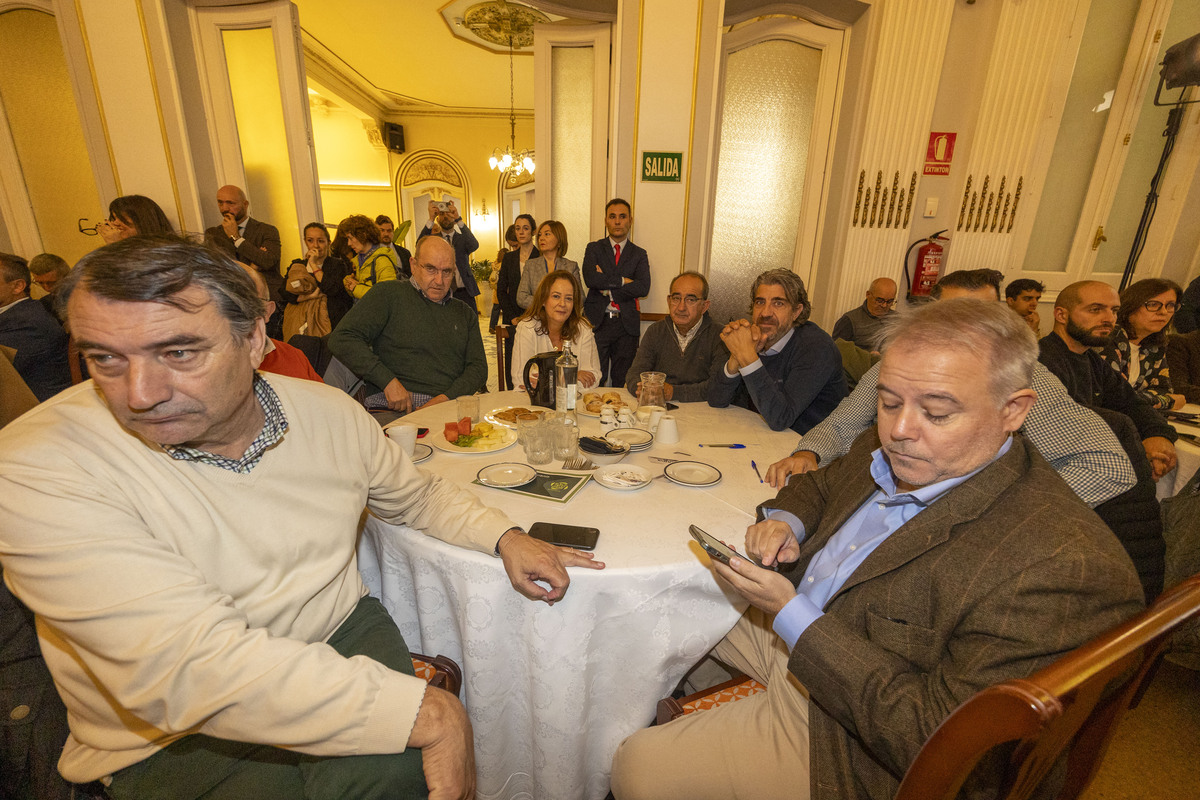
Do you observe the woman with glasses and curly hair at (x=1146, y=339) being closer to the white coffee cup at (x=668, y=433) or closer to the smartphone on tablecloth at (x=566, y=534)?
the white coffee cup at (x=668, y=433)

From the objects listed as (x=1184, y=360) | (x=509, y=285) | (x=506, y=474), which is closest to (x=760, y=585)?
(x=506, y=474)

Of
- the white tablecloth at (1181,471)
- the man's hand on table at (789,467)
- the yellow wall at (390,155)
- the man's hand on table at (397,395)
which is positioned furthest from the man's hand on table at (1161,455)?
the yellow wall at (390,155)

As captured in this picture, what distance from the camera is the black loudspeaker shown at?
11.5 metres

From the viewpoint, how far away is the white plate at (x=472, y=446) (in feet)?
5.80

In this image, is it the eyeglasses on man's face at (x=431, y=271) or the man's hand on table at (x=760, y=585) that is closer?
the man's hand on table at (x=760, y=585)

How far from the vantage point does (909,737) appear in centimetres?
83

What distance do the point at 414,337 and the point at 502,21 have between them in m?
6.28

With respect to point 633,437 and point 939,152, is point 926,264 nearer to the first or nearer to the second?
point 939,152

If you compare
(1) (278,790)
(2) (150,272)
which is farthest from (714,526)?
(2) (150,272)

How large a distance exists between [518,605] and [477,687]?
0.27 meters

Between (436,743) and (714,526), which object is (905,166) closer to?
(714,526)

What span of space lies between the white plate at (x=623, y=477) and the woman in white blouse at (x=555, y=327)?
128cm

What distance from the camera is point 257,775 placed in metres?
0.97

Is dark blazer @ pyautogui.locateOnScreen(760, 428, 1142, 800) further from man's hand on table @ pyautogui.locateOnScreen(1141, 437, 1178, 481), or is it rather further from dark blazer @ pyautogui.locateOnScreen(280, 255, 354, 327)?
dark blazer @ pyautogui.locateOnScreen(280, 255, 354, 327)
